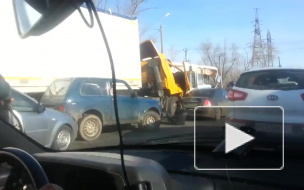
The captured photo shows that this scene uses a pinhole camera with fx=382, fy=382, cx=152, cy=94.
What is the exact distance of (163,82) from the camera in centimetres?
425

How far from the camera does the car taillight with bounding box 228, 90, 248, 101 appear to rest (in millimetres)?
3027

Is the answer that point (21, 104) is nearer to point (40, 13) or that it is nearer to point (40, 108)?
point (40, 108)

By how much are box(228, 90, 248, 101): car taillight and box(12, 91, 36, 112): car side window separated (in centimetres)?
157

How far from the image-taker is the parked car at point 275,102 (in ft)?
8.72

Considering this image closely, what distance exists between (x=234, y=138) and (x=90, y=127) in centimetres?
121

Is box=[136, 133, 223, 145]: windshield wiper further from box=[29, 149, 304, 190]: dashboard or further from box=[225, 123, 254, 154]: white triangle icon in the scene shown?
box=[29, 149, 304, 190]: dashboard

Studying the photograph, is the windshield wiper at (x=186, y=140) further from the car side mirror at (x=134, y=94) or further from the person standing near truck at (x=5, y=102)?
the person standing near truck at (x=5, y=102)

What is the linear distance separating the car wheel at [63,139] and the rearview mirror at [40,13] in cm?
148

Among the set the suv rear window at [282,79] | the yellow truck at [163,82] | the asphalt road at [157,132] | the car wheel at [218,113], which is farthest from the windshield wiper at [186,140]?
the suv rear window at [282,79]

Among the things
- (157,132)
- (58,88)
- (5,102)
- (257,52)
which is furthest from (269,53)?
(5,102)

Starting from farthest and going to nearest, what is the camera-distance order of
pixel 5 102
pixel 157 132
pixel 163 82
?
pixel 163 82 → pixel 157 132 → pixel 5 102

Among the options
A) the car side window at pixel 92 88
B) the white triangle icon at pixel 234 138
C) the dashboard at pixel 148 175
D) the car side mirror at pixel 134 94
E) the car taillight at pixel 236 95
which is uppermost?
the car side window at pixel 92 88

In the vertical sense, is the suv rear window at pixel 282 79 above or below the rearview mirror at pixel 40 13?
below

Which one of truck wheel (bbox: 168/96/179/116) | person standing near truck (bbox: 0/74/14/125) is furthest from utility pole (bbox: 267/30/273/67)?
Answer: person standing near truck (bbox: 0/74/14/125)
